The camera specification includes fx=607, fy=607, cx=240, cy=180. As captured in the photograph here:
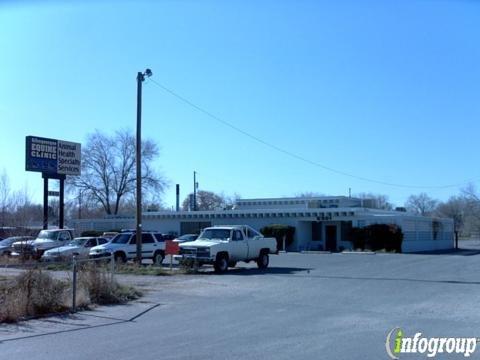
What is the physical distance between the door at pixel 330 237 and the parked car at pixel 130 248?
71.4ft

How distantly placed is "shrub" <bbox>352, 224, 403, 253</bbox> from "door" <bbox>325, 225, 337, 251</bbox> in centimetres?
388

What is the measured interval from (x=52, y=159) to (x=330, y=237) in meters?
23.0

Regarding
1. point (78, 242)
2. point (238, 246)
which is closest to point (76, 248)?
point (78, 242)

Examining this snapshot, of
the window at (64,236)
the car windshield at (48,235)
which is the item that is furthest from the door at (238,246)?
the car windshield at (48,235)

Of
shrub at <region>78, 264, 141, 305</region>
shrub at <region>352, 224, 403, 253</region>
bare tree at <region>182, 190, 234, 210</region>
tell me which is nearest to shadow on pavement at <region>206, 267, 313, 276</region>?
shrub at <region>78, 264, 141, 305</region>

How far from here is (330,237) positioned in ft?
164

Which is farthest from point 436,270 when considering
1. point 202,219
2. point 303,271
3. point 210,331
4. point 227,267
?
point 202,219

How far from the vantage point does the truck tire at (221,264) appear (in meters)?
24.6

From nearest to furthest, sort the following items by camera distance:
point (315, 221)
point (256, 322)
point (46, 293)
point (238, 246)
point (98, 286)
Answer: point (256, 322), point (46, 293), point (98, 286), point (238, 246), point (315, 221)

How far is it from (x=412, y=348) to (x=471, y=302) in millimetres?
6105

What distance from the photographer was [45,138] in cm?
3950

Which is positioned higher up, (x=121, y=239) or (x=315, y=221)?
(x=315, y=221)

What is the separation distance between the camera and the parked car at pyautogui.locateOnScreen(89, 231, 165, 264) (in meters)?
28.1

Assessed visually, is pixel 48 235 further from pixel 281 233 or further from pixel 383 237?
pixel 383 237
